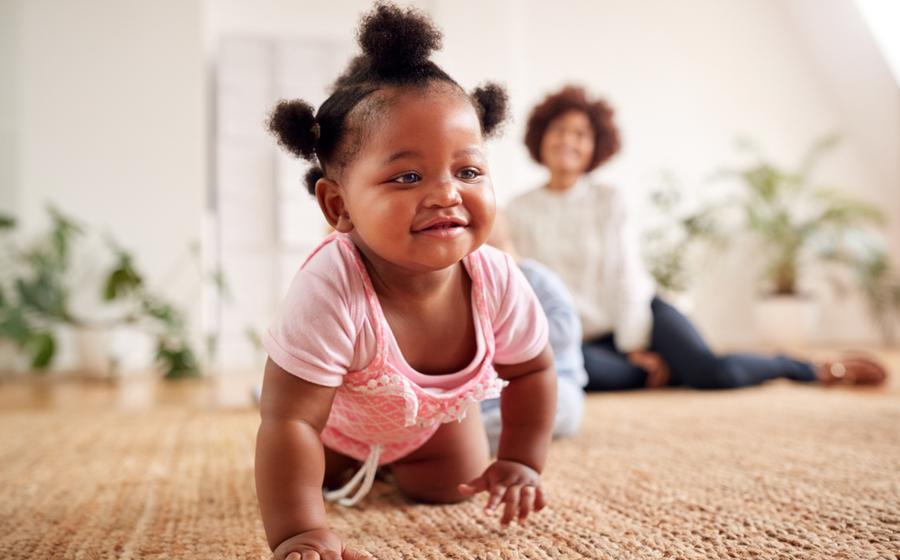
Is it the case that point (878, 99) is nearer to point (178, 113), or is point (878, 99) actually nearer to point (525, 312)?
point (178, 113)

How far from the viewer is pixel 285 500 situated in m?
0.76

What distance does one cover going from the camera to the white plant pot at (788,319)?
4.18m

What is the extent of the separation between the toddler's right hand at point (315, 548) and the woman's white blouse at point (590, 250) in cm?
180

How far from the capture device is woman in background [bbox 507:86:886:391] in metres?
2.44

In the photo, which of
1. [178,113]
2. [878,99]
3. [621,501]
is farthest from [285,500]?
[878,99]

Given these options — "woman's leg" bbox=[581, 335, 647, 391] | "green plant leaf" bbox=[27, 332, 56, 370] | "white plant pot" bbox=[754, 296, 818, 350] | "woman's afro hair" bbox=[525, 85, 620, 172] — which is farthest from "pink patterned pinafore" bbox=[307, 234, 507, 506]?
"white plant pot" bbox=[754, 296, 818, 350]

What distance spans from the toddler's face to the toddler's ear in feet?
0.19

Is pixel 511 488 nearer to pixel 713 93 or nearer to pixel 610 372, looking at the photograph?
pixel 610 372

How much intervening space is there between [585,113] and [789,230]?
2180 millimetres

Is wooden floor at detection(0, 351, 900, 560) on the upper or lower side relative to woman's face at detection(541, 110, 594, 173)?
lower

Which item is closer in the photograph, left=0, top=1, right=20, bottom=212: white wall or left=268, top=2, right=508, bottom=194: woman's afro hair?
left=268, top=2, right=508, bottom=194: woman's afro hair

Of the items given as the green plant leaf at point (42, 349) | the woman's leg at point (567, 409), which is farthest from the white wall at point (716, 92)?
the woman's leg at point (567, 409)

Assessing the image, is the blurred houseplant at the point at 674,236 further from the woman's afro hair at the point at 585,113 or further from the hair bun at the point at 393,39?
the hair bun at the point at 393,39

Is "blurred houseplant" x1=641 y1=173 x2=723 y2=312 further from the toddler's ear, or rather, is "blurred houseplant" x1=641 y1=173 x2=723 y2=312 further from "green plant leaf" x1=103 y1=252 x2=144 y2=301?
the toddler's ear
